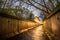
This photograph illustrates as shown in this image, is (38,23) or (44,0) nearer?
(44,0)

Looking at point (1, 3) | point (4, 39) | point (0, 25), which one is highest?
point (1, 3)

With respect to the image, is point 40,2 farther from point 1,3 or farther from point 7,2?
point 1,3

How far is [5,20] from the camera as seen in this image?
683 cm

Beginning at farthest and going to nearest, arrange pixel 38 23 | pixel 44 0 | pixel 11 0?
pixel 38 23
pixel 44 0
pixel 11 0

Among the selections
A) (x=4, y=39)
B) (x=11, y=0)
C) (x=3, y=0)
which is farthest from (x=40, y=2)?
(x=4, y=39)

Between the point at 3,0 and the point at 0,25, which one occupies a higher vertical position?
the point at 3,0

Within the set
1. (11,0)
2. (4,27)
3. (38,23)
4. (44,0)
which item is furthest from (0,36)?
(38,23)

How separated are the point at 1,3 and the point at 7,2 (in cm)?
91

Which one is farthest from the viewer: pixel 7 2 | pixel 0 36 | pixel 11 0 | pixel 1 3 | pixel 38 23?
pixel 38 23

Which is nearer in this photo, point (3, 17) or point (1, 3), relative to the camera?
point (3, 17)

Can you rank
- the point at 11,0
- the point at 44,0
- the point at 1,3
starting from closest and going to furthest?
1. the point at 1,3
2. the point at 11,0
3. the point at 44,0

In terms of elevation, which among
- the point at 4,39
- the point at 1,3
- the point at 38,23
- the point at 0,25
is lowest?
the point at 38,23

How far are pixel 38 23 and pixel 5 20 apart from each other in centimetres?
1933

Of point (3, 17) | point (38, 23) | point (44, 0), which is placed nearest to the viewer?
point (3, 17)
